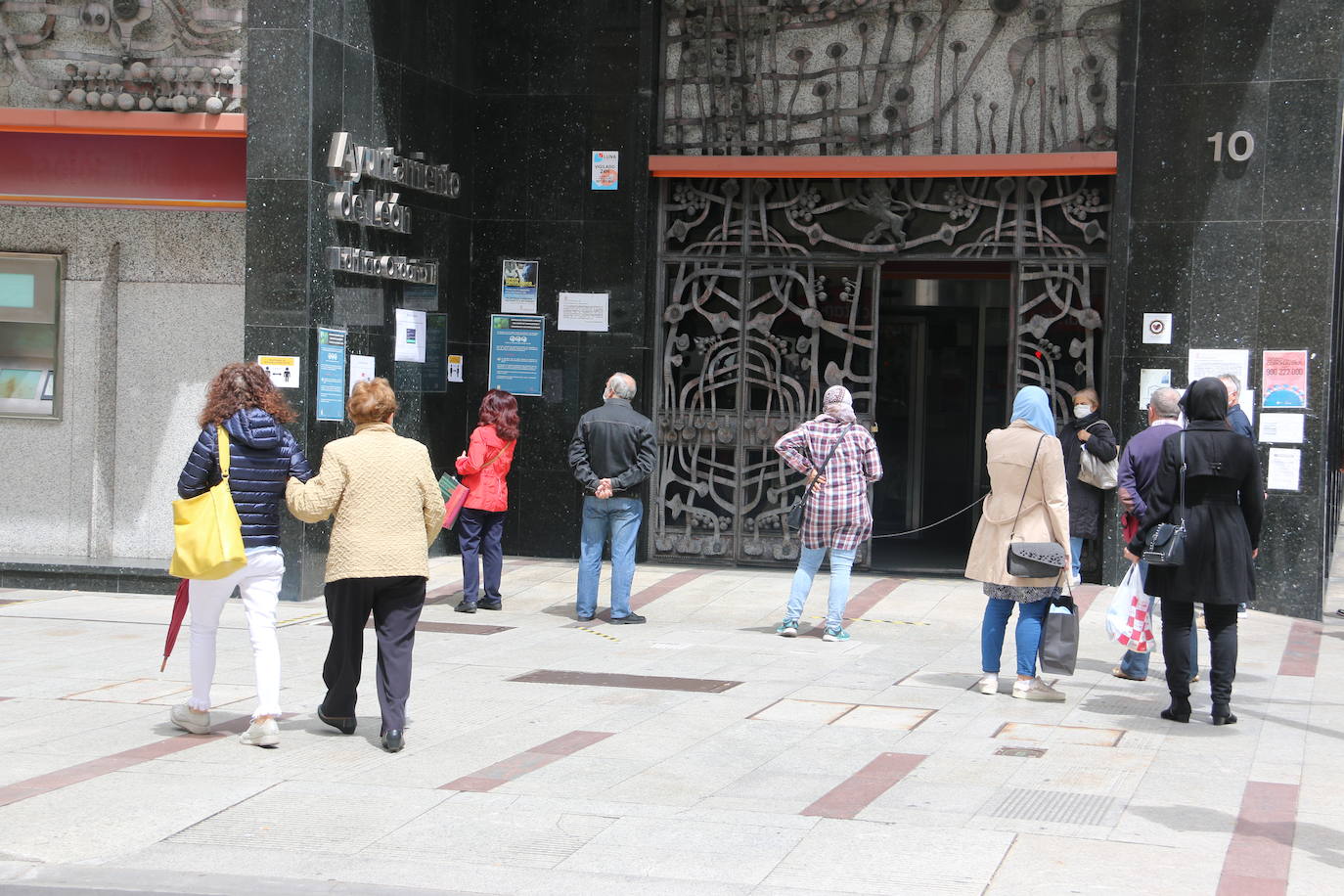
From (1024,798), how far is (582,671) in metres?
3.56

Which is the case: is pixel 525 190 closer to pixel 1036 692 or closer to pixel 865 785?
pixel 1036 692

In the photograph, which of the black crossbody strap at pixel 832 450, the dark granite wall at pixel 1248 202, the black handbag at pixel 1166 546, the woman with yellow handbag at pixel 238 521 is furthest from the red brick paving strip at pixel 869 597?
the woman with yellow handbag at pixel 238 521

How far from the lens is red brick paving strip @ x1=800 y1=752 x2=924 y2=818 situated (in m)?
6.34

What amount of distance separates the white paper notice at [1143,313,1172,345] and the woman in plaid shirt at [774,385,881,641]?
129 inches

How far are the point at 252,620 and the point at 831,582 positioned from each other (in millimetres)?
4382

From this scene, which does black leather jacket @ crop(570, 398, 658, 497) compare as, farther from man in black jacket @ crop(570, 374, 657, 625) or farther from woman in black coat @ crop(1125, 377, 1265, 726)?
woman in black coat @ crop(1125, 377, 1265, 726)

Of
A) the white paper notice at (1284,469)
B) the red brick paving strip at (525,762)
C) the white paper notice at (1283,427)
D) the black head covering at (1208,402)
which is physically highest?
the black head covering at (1208,402)

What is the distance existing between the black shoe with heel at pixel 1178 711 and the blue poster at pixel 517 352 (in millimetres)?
7368

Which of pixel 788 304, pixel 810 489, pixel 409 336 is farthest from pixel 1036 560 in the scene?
pixel 409 336

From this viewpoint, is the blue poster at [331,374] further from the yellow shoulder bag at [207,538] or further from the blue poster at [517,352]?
the yellow shoulder bag at [207,538]

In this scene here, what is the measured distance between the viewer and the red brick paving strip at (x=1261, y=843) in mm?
5359

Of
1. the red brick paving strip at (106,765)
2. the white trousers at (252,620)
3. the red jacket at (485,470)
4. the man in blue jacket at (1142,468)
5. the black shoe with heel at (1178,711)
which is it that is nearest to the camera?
the red brick paving strip at (106,765)

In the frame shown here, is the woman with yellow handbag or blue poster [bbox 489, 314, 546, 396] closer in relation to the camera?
the woman with yellow handbag

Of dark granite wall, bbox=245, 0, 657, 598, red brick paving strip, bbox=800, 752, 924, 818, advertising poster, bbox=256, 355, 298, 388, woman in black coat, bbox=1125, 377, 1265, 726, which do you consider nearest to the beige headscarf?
woman in black coat, bbox=1125, 377, 1265, 726
